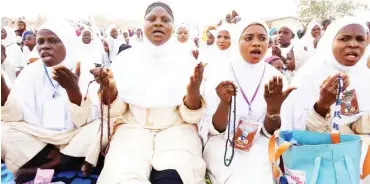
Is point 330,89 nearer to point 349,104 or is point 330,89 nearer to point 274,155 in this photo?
point 349,104

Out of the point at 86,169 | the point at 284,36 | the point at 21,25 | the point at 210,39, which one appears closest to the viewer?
the point at 86,169

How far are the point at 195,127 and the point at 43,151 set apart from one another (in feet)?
3.82

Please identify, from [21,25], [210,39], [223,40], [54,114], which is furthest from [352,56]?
[21,25]

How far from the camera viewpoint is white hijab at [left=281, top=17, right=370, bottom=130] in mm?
2677

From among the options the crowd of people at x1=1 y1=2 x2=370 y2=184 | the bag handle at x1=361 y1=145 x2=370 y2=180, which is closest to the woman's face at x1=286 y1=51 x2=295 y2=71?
the crowd of people at x1=1 y1=2 x2=370 y2=184

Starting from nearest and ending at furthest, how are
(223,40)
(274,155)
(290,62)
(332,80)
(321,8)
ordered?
(274,155)
(332,80)
(290,62)
(223,40)
(321,8)

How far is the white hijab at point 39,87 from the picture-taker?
8.67 feet

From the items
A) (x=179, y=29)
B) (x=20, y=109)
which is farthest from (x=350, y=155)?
(x=179, y=29)

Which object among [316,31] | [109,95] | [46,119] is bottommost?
[46,119]

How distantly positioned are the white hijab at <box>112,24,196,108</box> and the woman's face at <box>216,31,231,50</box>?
3210mm

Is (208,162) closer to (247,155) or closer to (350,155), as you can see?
(247,155)

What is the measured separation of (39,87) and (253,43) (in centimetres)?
169

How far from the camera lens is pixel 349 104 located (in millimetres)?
2701

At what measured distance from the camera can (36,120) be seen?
2.65 m
